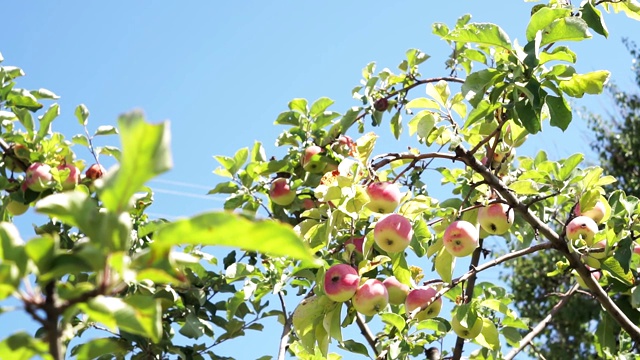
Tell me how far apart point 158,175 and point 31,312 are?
14cm

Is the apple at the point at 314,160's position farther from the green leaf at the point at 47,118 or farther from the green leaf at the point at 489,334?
the green leaf at the point at 47,118

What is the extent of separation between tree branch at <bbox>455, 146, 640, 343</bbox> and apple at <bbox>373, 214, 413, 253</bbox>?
204 mm

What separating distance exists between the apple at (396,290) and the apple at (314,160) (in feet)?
1.37

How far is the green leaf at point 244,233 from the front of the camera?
0.52m

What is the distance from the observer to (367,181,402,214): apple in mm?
1708

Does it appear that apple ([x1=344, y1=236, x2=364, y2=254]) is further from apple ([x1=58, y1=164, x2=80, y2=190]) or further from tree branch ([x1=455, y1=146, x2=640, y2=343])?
apple ([x1=58, y1=164, x2=80, y2=190])

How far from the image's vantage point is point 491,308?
6.37 ft

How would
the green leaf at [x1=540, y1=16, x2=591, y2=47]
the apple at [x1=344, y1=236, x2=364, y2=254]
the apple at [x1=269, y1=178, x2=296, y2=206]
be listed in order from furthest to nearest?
the apple at [x1=269, y1=178, x2=296, y2=206]
the apple at [x1=344, y1=236, x2=364, y2=254]
the green leaf at [x1=540, y1=16, x2=591, y2=47]

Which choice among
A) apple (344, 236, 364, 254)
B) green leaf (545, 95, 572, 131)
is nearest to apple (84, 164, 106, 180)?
apple (344, 236, 364, 254)

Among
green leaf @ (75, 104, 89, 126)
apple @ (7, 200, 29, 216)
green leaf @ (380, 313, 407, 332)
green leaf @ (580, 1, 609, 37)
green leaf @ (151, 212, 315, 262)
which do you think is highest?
green leaf @ (580, 1, 609, 37)

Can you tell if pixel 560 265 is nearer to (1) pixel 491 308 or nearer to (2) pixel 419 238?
(1) pixel 491 308

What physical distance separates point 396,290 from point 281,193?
50 cm

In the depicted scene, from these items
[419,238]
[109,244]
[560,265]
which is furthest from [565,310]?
[109,244]

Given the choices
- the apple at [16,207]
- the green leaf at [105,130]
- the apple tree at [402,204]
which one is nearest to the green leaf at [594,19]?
the apple tree at [402,204]
